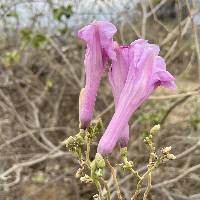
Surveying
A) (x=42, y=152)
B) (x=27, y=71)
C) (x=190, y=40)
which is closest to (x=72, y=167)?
(x=42, y=152)

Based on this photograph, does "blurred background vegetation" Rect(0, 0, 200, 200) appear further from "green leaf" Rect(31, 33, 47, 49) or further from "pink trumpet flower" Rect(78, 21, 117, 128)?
"pink trumpet flower" Rect(78, 21, 117, 128)

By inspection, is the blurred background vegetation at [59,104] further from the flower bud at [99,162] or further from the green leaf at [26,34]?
the flower bud at [99,162]

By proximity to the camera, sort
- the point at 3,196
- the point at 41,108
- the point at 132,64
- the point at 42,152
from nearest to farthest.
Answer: the point at 132,64
the point at 3,196
the point at 42,152
the point at 41,108

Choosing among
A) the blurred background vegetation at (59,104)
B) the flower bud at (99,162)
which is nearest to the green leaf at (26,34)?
the blurred background vegetation at (59,104)

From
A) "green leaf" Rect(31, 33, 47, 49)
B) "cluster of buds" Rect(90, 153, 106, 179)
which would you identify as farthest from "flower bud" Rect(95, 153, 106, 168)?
"green leaf" Rect(31, 33, 47, 49)

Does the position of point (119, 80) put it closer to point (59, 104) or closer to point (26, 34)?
point (26, 34)

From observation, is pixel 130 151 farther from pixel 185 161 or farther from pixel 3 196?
pixel 3 196
